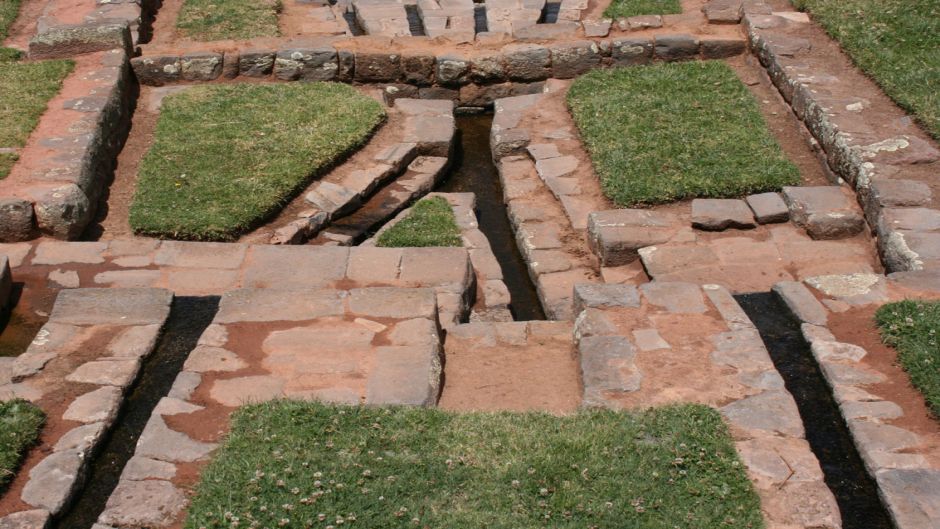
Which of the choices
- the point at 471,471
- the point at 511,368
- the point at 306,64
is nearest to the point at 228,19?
the point at 306,64

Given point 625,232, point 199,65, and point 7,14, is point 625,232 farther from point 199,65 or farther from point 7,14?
point 7,14

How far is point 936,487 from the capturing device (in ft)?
18.5

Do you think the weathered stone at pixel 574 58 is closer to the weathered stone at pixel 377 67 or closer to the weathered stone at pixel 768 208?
the weathered stone at pixel 377 67

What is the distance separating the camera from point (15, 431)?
611cm

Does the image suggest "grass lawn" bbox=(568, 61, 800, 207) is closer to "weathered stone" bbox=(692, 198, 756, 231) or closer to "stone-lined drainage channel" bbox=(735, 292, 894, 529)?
"weathered stone" bbox=(692, 198, 756, 231)

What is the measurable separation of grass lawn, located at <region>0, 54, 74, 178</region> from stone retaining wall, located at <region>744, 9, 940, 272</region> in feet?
26.2

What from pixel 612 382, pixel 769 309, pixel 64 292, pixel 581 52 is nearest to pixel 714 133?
pixel 581 52

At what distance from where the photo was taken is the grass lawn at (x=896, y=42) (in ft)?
34.9

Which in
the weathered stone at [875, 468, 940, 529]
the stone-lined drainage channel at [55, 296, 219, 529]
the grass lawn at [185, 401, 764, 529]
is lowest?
the stone-lined drainage channel at [55, 296, 219, 529]

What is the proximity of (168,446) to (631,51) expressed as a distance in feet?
28.9

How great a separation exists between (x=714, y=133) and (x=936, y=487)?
5.86 m

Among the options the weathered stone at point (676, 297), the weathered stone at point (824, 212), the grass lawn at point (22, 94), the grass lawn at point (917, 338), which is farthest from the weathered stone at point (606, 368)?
the grass lawn at point (22, 94)

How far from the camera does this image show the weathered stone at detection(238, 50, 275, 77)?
12.8 m

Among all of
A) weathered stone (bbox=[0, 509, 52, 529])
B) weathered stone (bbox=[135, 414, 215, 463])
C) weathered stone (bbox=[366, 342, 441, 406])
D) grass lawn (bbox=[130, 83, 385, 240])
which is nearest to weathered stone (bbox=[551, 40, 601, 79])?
grass lawn (bbox=[130, 83, 385, 240])
